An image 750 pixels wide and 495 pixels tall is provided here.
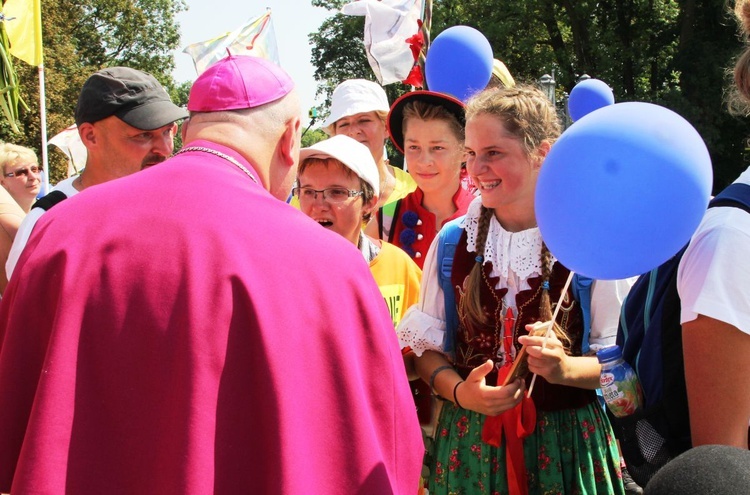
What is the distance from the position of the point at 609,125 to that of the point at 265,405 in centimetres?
111

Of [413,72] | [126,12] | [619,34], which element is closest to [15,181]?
[413,72]

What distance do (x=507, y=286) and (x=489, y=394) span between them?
43 centimetres

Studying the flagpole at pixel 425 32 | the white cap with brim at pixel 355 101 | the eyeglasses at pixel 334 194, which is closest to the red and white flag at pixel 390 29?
the flagpole at pixel 425 32

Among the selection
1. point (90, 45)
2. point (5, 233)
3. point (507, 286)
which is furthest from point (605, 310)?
point (90, 45)

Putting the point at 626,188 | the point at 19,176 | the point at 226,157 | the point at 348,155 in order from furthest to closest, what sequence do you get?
1. the point at 19,176
2. the point at 348,155
3. the point at 626,188
4. the point at 226,157

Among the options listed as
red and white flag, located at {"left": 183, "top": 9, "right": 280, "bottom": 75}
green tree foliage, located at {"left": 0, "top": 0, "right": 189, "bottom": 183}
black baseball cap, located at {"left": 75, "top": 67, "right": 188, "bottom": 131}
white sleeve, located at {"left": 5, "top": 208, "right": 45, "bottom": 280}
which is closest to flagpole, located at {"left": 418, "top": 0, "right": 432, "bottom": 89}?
red and white flag, located at {"left": 183, "top": 9, "right": 280, "bottom": 75}

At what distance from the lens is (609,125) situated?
1953mm

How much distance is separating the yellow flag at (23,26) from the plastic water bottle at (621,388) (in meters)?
7.37

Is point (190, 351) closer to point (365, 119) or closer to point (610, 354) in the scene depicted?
point (610, 354)

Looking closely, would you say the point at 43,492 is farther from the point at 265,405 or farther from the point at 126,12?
the point at 126,12

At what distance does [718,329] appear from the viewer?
1.81 metres

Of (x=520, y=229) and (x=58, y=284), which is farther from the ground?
(x=58, y=284)

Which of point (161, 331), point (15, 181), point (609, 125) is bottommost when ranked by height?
point (15, 181)

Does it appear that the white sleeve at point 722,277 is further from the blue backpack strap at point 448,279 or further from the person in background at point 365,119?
the person in background at point 365,119
